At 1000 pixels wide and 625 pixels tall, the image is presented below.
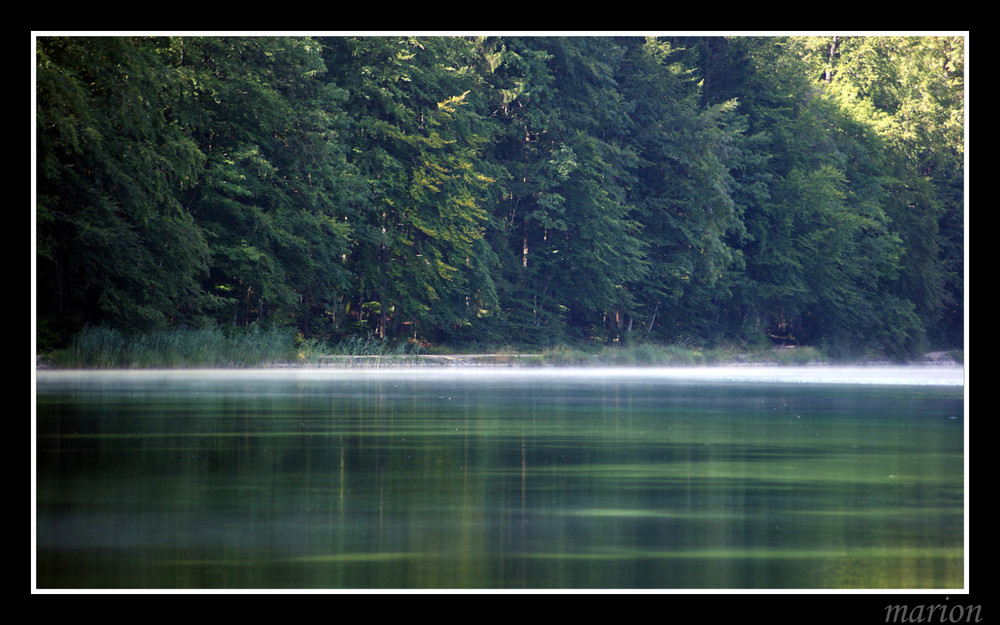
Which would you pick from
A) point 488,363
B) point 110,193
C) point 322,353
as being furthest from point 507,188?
point 110,193

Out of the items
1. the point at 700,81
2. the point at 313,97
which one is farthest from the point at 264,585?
the point at 700,81

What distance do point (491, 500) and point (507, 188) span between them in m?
41.0

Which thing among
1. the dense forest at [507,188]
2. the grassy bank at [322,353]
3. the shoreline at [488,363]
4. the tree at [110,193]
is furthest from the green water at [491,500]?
the shoreline at [488,363]

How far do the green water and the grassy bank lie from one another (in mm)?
16681

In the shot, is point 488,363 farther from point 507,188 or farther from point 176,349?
point 176,349

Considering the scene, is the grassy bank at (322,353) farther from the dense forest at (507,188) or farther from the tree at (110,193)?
the tree at (110,193)

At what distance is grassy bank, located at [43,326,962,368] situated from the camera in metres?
31.9

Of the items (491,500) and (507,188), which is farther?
(507,188)

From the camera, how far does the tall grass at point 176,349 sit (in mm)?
31391

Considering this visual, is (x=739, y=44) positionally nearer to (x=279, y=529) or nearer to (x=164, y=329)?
(x=164, y=329)

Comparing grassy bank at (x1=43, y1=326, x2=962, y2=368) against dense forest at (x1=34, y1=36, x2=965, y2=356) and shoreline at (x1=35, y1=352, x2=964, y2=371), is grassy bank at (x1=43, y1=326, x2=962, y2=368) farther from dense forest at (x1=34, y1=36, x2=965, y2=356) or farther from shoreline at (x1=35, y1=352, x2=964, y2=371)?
dense forest at (x1=34, y1=36, x2=965, y2=356)

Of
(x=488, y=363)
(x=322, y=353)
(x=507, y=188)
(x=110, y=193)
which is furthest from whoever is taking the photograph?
(x=507, y=188)

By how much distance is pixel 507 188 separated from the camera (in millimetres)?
48875
